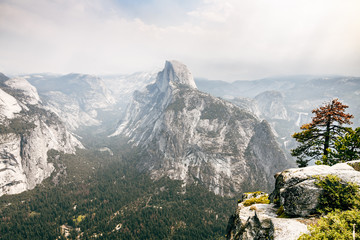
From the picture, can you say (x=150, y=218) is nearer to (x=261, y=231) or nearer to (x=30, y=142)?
(x=261, y=231)

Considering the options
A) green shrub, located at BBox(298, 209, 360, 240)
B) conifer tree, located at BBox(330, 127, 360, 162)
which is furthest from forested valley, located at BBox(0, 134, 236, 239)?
green shrub, located at BBox(298, 209, 360, 240)

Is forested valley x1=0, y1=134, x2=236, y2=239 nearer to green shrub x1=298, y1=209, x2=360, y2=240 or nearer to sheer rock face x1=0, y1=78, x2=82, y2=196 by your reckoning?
sheer rock face x1=0, y1=78, x2=82, y2=196

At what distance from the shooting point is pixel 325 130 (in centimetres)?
2783

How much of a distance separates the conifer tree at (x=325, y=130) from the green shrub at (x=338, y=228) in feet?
56.0

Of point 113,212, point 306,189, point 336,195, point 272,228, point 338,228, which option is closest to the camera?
point 338,228

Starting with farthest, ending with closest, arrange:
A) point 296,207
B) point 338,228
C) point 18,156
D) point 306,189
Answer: point 18,156 < point 306,189 < point 296,207 < point 338,228

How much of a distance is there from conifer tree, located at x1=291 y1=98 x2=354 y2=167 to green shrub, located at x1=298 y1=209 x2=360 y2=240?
1707cm

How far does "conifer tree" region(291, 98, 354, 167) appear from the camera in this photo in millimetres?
26000

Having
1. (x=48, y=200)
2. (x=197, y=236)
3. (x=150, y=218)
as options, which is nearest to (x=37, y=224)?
(x=48, y=200)

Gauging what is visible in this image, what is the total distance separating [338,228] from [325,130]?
75.2 ft

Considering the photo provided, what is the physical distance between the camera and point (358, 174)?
14.4 meters

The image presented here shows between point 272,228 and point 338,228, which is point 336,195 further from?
point 272,228

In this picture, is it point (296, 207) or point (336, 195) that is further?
point (296, 207)

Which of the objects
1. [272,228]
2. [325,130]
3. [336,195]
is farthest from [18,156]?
[325,130]
